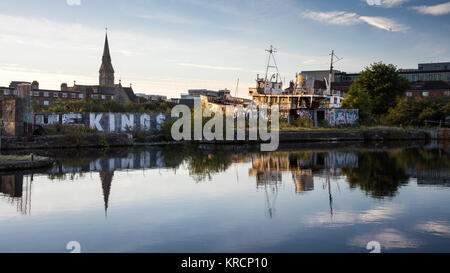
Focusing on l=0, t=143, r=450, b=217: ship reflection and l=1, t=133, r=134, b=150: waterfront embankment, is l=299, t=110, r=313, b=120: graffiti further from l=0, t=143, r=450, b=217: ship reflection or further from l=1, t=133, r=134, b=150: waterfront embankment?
l=0, t=143, r=450, b=217: ship reflection

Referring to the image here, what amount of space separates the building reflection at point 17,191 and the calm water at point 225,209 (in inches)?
1.3

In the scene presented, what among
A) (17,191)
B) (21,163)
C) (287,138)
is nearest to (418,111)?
(287,138)

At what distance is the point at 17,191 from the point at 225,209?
8247 millimetres

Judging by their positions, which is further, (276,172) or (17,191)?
(276,172)

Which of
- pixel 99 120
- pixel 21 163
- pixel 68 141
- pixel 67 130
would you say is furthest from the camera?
pixel 99 120

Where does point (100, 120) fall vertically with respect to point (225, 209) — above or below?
above

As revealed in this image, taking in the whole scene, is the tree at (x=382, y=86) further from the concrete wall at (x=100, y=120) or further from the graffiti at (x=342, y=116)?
the concrete wall at (x=100, y=120)

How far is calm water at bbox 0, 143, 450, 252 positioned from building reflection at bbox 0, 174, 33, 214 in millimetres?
33

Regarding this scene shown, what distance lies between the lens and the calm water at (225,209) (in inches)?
396

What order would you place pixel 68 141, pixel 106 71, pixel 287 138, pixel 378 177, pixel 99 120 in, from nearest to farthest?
1. pixel 378 177
2. pixel 68 141
3. pixel 99 120
4. pixel 287 138
5. pixel 106 71

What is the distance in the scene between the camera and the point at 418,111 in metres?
63.5

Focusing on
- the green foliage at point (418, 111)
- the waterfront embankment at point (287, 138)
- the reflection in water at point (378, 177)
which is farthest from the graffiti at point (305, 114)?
the reflection in water at point (378, 177)

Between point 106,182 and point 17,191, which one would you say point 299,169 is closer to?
point 106,182
